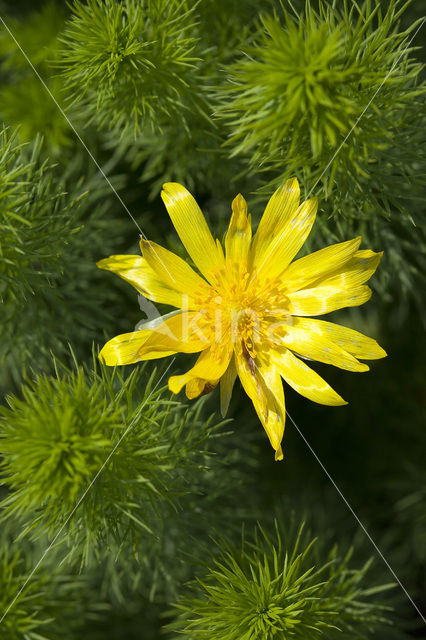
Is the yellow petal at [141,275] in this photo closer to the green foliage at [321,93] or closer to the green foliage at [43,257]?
the green foliage at [43,257]

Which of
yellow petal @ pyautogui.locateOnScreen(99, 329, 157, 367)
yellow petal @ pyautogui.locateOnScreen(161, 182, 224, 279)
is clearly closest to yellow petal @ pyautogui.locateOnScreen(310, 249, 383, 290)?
yellow petal @ pyautogui.locateOnScreen(161, 182, 224, 279)

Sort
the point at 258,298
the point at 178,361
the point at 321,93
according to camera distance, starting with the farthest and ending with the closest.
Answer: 1. the point at 178,361
2. the point at 258,298
3. the point at 321,93

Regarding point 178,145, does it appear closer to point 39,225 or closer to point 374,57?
point 39,225

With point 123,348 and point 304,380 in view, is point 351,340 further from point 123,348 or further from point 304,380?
point 123,348

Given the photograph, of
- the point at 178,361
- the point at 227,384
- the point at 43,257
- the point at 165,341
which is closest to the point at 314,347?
the point at 227,384

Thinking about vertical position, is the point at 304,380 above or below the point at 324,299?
below

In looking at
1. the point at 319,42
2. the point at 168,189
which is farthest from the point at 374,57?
A: the point at 168,189
